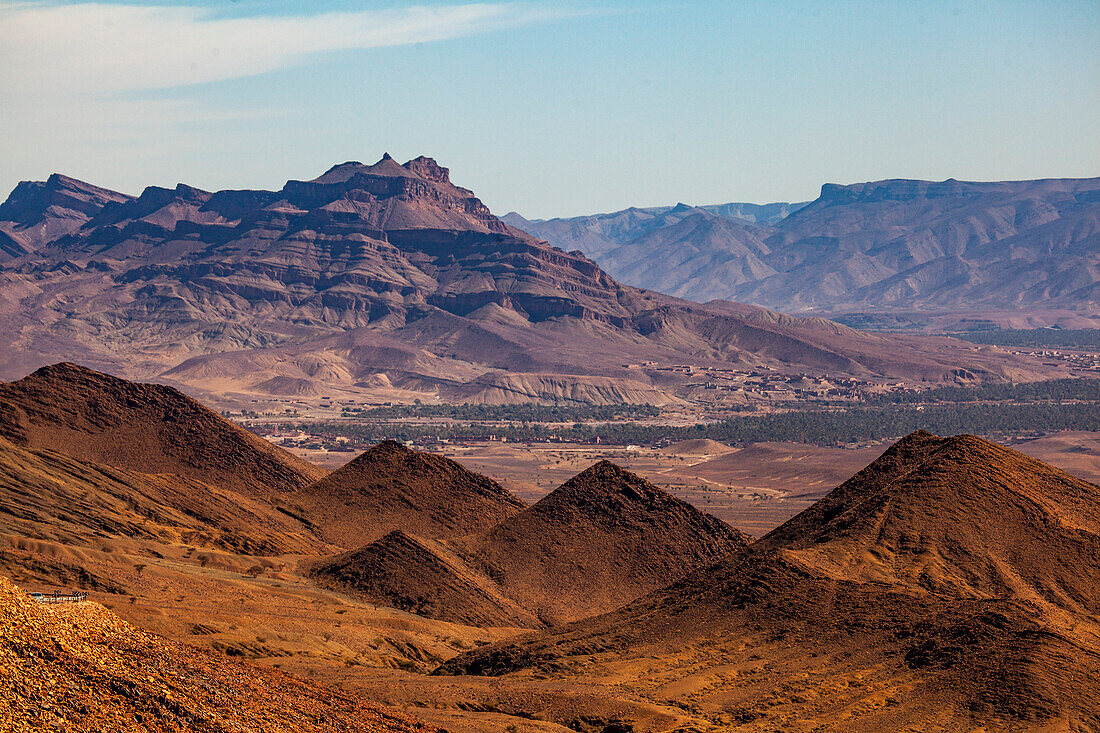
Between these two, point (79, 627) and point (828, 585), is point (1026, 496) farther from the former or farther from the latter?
point (79, 627)

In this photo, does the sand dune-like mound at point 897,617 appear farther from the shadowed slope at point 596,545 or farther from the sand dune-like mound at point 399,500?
the sand dune-like mound at point 399,500

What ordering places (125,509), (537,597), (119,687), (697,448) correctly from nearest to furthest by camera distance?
(119,687) < (537,597) < (125,509) < (697,448)

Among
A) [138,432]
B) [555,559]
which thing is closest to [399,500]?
[555,559]

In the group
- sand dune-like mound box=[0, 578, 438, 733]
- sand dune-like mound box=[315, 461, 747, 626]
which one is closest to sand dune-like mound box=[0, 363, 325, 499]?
sand dune-like mound box=[315, 461, 747, 626]

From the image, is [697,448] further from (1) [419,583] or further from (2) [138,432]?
(1) [419,583]

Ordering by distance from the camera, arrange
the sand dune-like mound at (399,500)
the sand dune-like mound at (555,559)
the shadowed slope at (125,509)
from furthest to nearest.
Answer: the sand dune-like mound at (399,500) → the sand dune-like mound at (555,559) → the shadowed slope at (125,509)

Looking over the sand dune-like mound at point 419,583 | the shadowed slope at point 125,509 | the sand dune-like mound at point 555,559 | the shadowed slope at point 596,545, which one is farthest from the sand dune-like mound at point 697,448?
the sand dune-like mound at point 419,583
